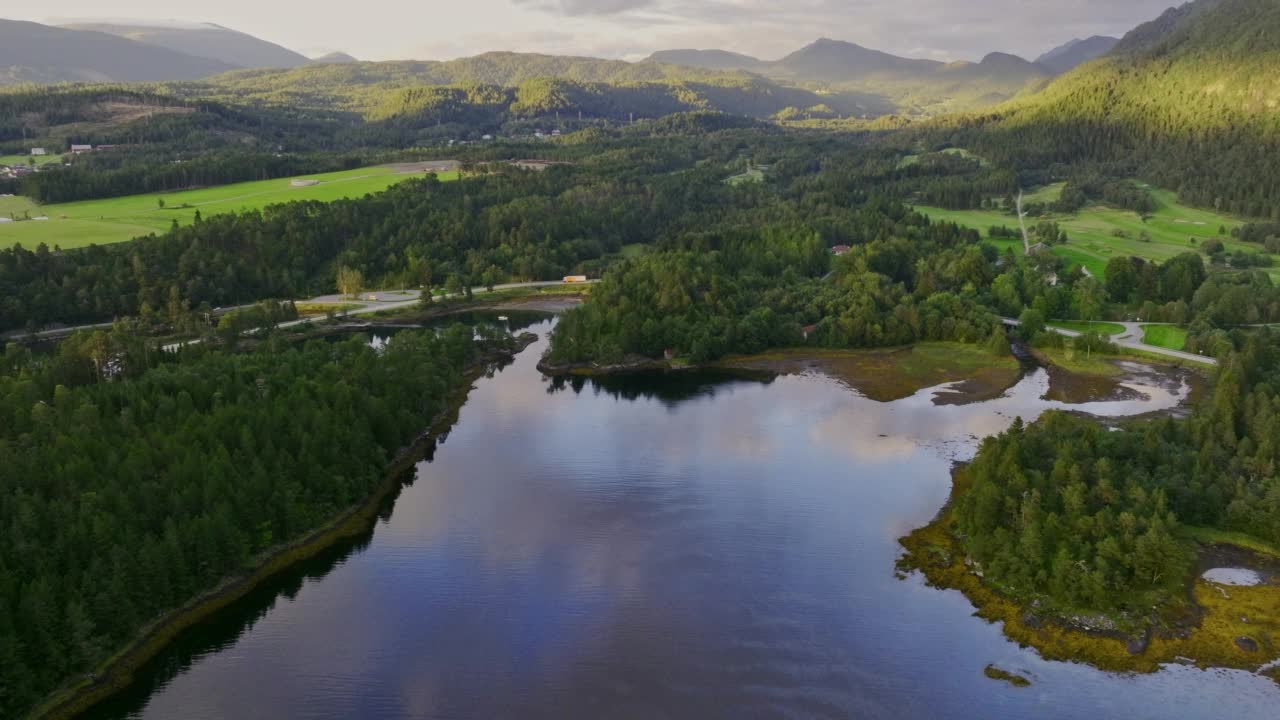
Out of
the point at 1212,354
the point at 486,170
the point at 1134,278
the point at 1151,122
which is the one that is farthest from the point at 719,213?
the point at 1151,122

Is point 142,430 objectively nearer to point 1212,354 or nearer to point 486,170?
point 1212,354

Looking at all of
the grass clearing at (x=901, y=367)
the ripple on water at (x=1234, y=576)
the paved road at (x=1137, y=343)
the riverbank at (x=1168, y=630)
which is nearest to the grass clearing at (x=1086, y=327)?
the paved road at (x=1137, y=343)

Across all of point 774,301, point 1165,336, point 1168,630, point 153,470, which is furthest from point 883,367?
point 153,470

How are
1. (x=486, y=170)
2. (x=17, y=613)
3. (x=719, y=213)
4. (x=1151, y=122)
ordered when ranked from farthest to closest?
(x=1151, y=122) → (x=486, y=170) → (x=719, y=213) → (x=17, y=613)

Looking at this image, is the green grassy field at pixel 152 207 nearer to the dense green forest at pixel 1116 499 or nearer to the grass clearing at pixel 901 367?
the grass clearing at pixel 901 367

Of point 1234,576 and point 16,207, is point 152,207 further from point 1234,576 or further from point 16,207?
point 1234,576

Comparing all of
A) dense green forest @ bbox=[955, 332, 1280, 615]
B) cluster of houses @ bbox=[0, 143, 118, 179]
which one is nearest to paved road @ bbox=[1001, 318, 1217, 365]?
dense green forest @ bbox=[955, 332, 1280, 615]
